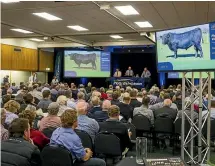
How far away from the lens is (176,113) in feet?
21.4

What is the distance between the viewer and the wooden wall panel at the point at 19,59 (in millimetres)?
16453

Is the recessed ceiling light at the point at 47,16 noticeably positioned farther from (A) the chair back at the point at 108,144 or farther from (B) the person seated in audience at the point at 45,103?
(A) the chair back at the point at 108,144

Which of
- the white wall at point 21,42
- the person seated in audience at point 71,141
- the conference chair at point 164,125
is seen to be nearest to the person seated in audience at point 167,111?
the conference chair at point 164,125

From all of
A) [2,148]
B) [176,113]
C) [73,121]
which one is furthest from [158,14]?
[2,148]

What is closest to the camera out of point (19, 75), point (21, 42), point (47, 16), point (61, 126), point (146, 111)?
point (61, 126)

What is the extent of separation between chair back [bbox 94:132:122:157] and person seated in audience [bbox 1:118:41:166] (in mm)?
1283

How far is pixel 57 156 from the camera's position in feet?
10.3

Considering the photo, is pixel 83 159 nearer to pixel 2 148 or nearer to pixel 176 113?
pixel 2 148

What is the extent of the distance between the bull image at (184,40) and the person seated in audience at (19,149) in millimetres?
2444

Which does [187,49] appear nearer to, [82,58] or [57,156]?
[57,156]

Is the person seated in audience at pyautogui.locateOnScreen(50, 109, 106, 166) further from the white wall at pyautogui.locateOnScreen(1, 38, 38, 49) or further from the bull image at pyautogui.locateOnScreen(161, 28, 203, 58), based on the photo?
the white wall at pyautogui.locateOnScreen(1, 38, 38, 49)

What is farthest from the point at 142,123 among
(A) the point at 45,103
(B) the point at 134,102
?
(A) the point at 45,103

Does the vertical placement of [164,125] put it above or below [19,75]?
below

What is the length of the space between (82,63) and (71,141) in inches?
511
